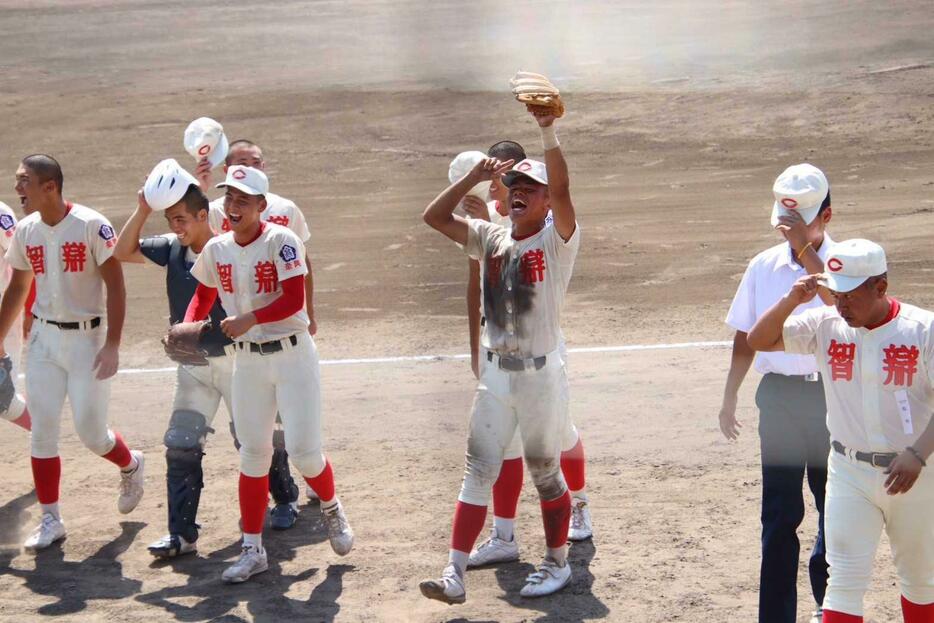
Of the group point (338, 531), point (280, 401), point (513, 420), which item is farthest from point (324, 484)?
point (513, 420)

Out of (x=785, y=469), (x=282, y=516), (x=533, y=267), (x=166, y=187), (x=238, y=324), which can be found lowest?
(x=282, y=516)

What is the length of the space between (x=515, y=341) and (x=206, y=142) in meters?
2.39

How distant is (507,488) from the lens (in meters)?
6.52

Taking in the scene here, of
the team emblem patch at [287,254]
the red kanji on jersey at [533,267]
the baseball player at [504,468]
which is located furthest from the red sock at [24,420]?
the red kanji on jersey at [533,267]

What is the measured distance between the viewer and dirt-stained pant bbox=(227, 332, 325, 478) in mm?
6336

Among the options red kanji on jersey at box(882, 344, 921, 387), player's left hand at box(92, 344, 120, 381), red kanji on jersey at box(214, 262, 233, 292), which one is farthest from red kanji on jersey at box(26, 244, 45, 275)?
red kanji on jersey at box(882, 344, 921, 387)

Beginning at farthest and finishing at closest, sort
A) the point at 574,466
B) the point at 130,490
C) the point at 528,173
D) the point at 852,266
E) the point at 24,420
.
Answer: the point at 24,420, the point at 130,490, the point at 574,466, the point at 528,173, the point at 852,266

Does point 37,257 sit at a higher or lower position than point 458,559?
higher

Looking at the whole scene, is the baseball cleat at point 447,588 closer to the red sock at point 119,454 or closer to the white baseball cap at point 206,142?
the red sock at point 119,454

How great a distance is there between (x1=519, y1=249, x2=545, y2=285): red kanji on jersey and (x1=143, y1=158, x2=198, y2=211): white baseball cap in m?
1.75

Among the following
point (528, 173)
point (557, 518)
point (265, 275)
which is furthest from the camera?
point (265, 275)

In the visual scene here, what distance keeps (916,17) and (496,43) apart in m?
6.40

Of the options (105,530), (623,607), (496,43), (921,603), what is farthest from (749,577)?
(496,43)

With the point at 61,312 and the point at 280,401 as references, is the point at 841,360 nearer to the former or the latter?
the point at 280,401
